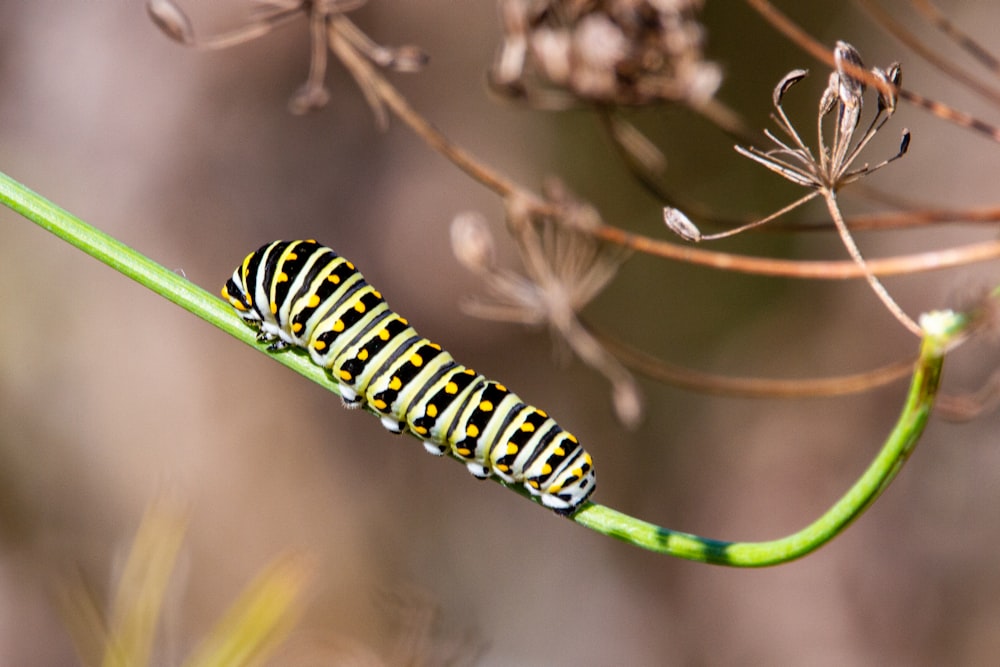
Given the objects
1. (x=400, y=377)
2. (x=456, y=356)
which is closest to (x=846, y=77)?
(x=400, y=377)

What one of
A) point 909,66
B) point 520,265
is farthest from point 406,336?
point 909,66

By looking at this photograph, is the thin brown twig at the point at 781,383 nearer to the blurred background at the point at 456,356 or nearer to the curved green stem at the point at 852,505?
the curved green stem at the point at 852,505

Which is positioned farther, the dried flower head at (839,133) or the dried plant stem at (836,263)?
A: the dried plant stem at (836,263)

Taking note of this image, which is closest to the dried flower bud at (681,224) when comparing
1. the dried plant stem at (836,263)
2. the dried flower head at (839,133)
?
the dried flower head at (839,133)

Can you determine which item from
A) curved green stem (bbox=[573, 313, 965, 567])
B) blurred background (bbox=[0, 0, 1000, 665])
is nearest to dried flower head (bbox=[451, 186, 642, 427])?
curved green stem (bbox=[573, 313, 965, 567])

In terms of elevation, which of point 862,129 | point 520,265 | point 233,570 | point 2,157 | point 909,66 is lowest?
point 233,570

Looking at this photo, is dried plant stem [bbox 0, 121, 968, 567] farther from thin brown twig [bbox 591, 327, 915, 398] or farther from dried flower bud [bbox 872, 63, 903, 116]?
thin brown twig [bbox 591, 327, 915, 398]

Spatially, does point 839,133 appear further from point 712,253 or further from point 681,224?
point 712,253

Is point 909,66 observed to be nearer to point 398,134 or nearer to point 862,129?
point 862,129
